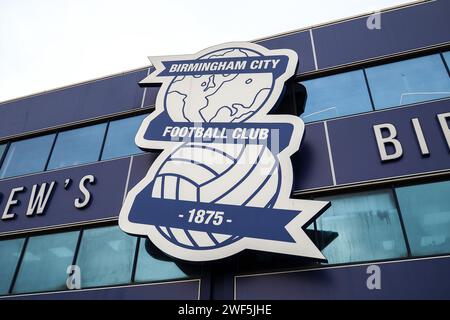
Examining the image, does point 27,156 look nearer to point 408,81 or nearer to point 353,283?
point 353,283

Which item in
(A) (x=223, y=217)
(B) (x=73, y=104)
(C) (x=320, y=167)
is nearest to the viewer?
(A) (x=223, y=217)

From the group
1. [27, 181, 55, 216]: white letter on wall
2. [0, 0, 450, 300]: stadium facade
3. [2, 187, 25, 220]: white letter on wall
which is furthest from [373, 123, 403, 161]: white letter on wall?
[2, 187, 25, 220]: white letter on wall

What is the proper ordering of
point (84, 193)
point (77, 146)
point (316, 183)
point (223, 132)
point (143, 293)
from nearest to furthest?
point (143, 293)
point (316, 183)
point (223, 132)
point (84, 193)
point (77, 146)

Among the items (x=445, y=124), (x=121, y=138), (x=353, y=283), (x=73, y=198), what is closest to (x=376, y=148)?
(x=445, y=124)

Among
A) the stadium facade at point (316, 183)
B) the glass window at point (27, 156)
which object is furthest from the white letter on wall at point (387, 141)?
the glass window at point (27, 156)

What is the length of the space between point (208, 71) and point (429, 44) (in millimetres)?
5665

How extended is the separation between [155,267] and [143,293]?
578mm

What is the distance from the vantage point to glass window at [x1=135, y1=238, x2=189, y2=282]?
26.7ft

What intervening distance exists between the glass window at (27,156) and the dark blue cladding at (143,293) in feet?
14.8

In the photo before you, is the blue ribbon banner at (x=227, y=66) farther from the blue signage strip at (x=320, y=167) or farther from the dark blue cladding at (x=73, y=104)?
the blue signage strip at (x=320, y=167)

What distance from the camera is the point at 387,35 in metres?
10.4

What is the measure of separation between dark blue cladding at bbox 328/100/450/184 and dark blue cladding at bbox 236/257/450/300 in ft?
6.46

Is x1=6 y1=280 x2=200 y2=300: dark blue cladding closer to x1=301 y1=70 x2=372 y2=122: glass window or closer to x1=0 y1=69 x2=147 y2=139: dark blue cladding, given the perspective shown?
x1=301 y1=70 x2=372 y2=122: glass window
